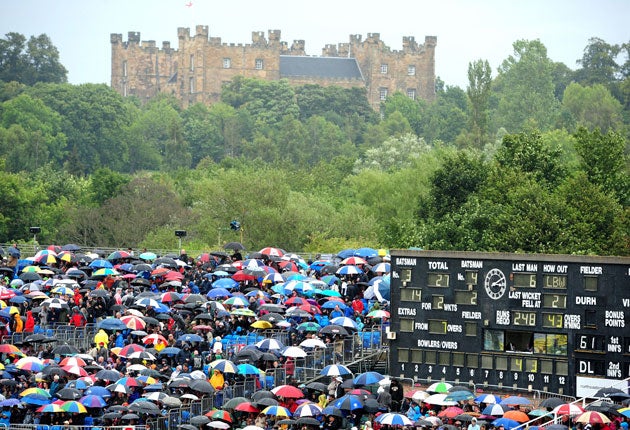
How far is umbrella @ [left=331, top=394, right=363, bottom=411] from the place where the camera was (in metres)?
39.9

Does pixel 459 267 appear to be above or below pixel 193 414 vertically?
above

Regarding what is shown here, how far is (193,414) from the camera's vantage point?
41.3m

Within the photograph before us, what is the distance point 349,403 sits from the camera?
39969 millimetres

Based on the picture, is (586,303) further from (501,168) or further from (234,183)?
(234,183)

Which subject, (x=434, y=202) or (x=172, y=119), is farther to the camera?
(x=172, y=119)

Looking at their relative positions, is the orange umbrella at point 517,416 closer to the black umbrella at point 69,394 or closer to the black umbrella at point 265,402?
the black umbrella at point 265,402

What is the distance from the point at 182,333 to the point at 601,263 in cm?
1423

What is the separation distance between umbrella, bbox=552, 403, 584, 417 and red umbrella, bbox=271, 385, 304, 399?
24.8 ft

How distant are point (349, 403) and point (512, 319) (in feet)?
19.0

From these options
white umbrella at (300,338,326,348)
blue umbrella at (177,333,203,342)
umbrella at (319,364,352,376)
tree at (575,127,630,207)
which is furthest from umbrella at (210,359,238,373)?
tree at (575,127,630,207)

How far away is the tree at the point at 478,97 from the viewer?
137 m

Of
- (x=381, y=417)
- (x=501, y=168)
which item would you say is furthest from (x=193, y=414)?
Result: (x=501, y=168)

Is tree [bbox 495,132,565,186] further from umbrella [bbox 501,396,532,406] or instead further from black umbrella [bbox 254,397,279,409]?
black umbrella [bbox 254,397,279,409]

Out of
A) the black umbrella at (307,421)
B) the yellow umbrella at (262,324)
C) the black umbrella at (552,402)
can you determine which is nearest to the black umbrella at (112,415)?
the black umbrella at (307,421)
